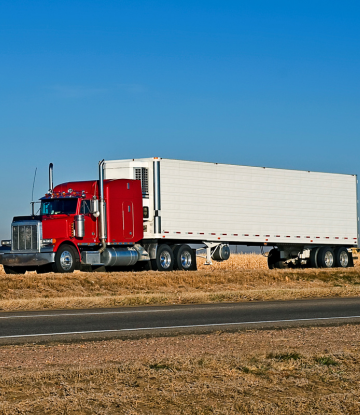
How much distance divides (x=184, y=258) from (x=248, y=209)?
4.30 m

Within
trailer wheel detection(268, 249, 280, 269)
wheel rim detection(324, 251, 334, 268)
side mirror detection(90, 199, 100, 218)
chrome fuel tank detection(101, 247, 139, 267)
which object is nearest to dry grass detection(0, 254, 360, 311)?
chrome fuel tank detection(101, 247, 139, 267)

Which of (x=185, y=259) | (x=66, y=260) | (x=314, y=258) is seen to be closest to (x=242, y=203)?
(x=185, y=259)

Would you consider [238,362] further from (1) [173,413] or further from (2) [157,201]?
(2) [157,201]

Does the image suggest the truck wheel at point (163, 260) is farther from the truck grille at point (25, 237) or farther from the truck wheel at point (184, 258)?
the truck grille at point (25, 237)

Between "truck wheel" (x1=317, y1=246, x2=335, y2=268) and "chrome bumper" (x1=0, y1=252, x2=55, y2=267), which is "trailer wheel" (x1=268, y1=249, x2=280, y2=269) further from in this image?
A: "chrome bumper" (x1=0, y1=252, x2=55, y2=267)

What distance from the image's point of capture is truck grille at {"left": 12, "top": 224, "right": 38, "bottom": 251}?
26.2 m

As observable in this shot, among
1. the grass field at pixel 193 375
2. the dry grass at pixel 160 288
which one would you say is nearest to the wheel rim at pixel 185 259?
the dry grass at pixel 160 288

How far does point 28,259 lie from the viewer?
26.2 meters

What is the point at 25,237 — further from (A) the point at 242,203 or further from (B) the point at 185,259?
(A) the point at 242,203

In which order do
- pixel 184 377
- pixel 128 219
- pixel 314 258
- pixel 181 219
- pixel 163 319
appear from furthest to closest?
pixel 314 258, pixel 181 219, pixel 128 219, pixel 163 319, pixel 184 377

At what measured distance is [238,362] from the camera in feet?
28.5

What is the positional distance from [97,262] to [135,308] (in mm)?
9168

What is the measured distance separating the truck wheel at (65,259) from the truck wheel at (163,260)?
3.86m

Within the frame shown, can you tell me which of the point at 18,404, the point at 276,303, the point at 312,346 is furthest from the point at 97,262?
the point at 18,404
